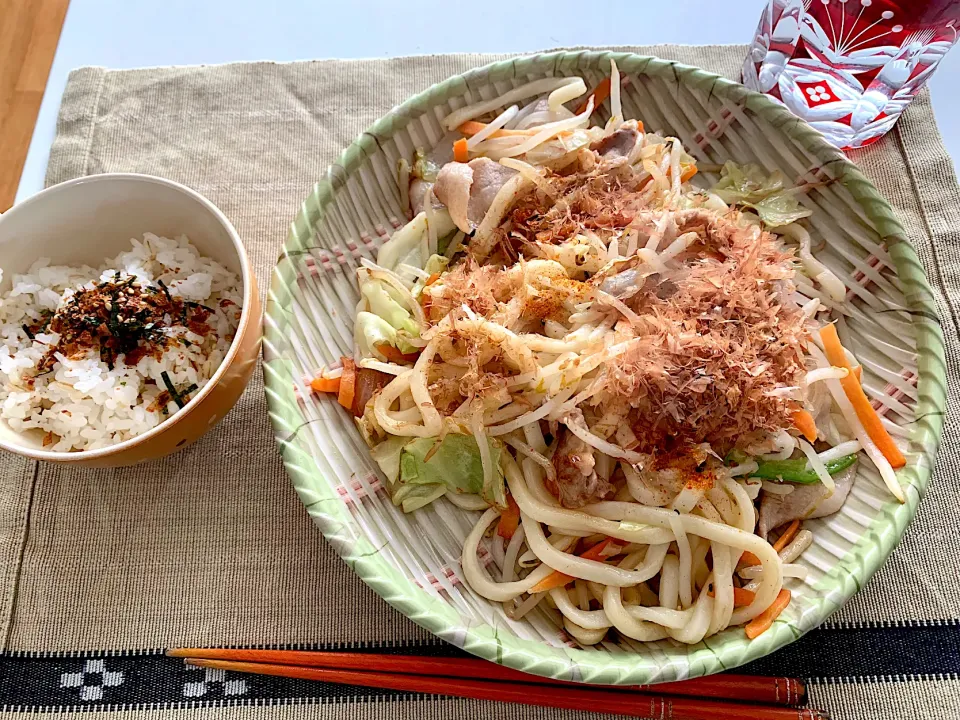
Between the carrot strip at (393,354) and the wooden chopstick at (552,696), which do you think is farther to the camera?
the carrot strip at (393,354)

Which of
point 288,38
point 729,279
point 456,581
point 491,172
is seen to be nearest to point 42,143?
point 288,38

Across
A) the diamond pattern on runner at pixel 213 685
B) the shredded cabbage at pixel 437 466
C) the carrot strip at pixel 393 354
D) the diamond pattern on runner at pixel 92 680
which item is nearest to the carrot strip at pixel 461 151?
the carrot strip at pixel 393 354

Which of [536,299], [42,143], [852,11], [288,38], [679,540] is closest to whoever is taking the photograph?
[679,540]

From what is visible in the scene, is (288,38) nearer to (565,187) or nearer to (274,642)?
(565,187)

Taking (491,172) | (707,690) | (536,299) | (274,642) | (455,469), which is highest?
(491,172)

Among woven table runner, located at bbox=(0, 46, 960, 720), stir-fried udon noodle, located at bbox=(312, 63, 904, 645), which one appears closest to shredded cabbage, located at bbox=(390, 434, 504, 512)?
stir-fried udon noodle, located at bbox=(312, 63, 904, 645)

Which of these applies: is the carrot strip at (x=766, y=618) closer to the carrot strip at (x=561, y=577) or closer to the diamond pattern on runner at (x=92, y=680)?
the carrot strip at (x=561, y=577)
